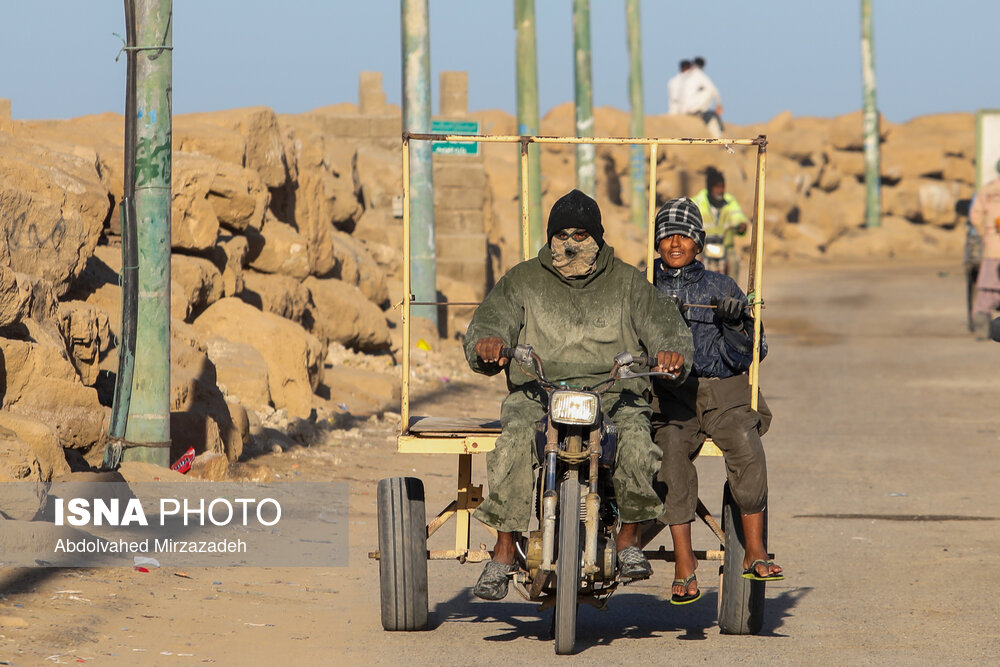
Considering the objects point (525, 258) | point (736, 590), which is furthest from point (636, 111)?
point (736, 590)

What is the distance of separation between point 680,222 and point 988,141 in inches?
1049

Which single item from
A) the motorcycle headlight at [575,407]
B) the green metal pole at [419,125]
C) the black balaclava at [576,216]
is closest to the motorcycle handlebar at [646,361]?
the motorcycle headlight at [575,407]

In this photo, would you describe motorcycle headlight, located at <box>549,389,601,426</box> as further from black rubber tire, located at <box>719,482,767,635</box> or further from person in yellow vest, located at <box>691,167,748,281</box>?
person in yellow vest, located at <box>691,167,748,281</box>

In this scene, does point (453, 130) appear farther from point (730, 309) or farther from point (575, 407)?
point (575, 407)

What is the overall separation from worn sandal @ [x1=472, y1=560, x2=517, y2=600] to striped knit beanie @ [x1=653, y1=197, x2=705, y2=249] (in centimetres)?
158

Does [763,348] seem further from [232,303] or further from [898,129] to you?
[898,129]

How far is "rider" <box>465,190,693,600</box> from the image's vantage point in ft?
19.7

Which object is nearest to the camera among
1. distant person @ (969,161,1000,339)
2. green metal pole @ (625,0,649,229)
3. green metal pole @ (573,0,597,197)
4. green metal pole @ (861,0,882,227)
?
distant person @ (969,161,1000,339)

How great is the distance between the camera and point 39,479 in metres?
7.89

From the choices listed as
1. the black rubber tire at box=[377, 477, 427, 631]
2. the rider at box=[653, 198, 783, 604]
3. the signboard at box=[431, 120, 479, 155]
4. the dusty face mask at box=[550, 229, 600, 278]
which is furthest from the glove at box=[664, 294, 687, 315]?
the signboard at box=[431, 120, 479, 155]

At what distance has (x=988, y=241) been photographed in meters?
21.6

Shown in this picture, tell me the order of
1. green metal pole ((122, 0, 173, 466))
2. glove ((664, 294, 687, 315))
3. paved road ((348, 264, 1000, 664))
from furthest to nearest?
1. green metal pole ((122, 0, 173, 466))
2. glove ((664, 294, 687, 315))
3. paved road ((348, 264, 1000, 664))

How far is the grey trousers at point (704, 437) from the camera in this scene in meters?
6.29

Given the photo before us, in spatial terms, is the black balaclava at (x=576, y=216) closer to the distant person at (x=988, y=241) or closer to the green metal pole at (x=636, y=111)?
the distant person at (x=988, y=241)
